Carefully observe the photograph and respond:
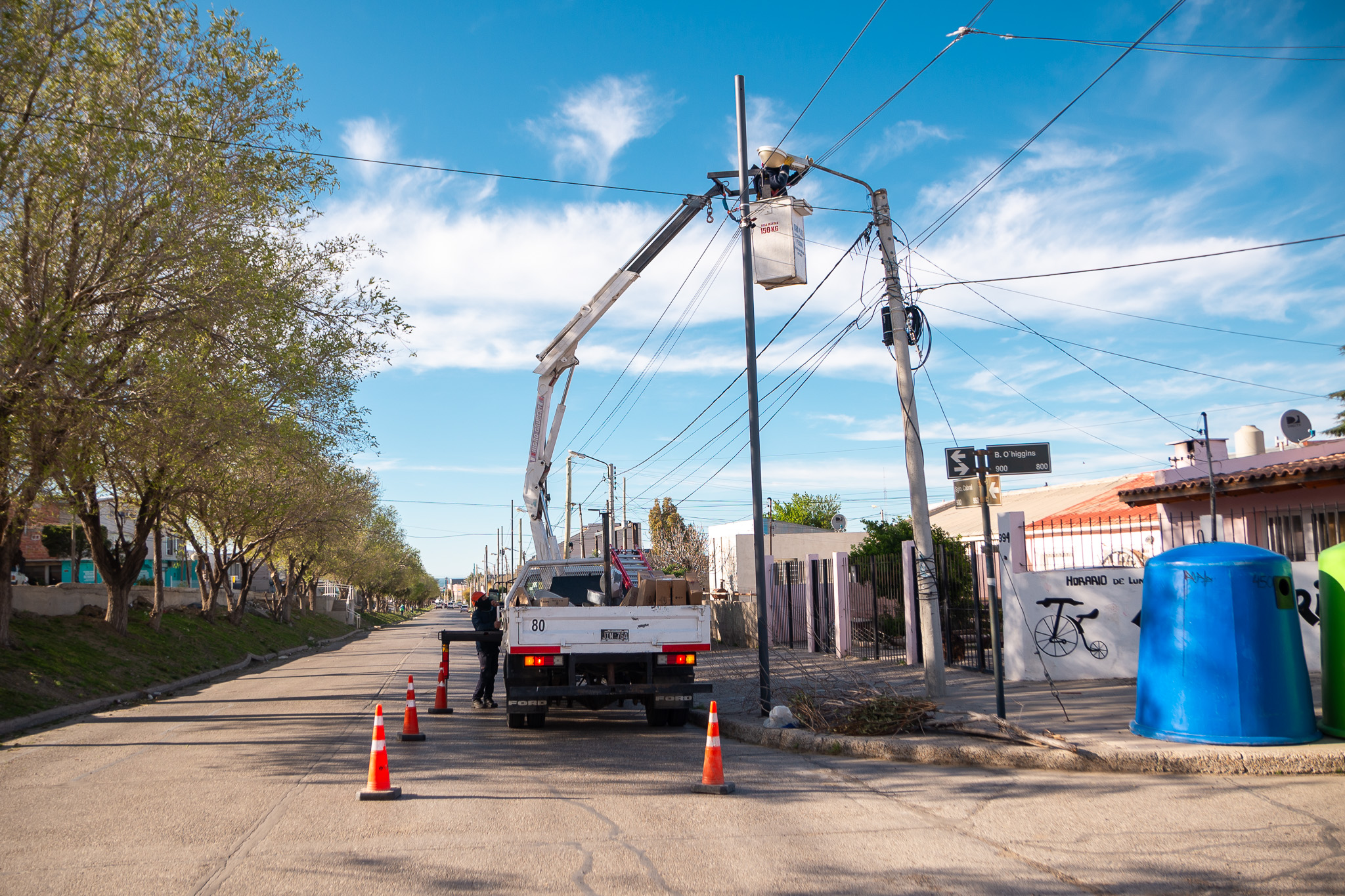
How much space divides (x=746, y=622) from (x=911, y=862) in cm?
2168

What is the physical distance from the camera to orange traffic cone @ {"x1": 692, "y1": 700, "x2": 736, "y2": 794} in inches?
305

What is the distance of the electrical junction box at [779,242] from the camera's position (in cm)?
1284

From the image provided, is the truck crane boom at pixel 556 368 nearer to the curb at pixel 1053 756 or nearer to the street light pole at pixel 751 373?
the street light pole at pixel 751 373

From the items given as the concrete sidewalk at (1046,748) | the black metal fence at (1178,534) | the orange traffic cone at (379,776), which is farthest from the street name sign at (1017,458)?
the orange traffic cone at (379,776)

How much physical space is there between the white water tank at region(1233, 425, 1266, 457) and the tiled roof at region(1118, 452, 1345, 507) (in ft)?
13.3

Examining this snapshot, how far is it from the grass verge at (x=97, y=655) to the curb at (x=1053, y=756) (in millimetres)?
11677

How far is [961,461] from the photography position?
31.8ft

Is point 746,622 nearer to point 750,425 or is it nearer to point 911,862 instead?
point 750,425

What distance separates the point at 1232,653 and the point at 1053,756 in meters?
1.75

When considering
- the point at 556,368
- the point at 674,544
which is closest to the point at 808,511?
the point at 674,544

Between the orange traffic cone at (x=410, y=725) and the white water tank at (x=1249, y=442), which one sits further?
the white water tank at (x=1249, y=442)

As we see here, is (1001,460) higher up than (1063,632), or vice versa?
(1001,460)

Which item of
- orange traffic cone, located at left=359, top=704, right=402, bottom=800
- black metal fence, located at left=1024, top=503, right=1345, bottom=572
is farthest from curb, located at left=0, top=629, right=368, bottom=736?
black metal fence, located at left=1024, top=503, right=1345, bottom=572

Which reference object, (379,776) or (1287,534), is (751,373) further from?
(1287,534)
